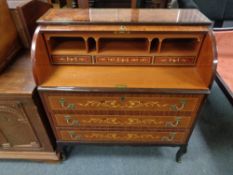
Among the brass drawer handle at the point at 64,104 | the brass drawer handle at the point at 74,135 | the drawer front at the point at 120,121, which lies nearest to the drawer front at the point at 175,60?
the drawer front at the point at 120,121

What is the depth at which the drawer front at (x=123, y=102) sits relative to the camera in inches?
38.5

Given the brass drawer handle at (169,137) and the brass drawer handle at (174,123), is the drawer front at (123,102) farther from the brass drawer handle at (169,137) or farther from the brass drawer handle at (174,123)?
the brass drawer handle at (169,137)

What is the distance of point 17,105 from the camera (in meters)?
1.04

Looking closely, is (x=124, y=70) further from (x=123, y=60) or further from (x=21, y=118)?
(x=21, y=118)

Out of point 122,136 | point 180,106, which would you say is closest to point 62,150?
point 122,136

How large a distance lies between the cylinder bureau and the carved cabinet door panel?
18 centimetres

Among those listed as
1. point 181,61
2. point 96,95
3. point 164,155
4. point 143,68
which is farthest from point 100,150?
point 181,61

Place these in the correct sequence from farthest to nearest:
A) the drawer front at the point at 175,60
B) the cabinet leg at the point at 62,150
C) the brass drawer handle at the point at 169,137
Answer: the cabinet leg at the point at 62,150 < the brass drawer handle at the point at 169,137 < the drawer front at the point at 175,60

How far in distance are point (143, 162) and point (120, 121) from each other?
51 cm

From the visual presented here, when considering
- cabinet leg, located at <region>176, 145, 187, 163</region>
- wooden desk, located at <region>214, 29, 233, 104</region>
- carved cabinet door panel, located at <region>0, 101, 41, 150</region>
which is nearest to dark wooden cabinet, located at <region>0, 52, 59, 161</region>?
carved cabinet door panel, located at <region>0, 101, 41, 150</region>

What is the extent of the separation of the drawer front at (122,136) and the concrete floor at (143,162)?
266mm

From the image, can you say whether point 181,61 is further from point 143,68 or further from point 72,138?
point 72,138

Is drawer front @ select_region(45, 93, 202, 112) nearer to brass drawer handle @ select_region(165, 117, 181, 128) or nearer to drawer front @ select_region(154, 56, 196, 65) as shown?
brass drawer handle @ select_region(165, 117, 181, 128)

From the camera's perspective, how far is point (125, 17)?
990 millimetres
